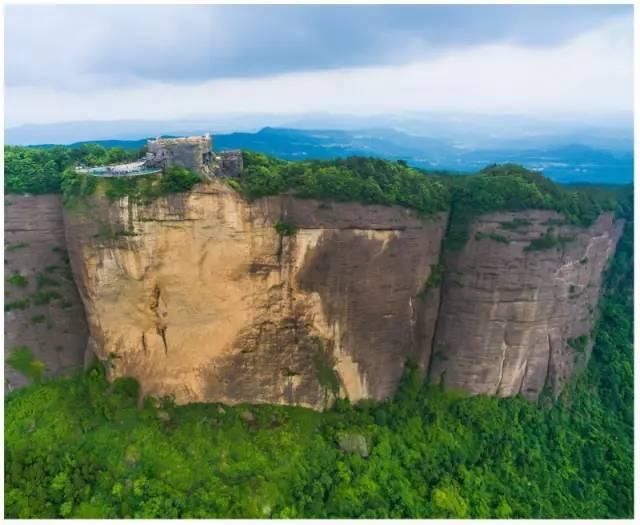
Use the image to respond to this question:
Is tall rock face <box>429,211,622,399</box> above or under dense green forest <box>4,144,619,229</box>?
under

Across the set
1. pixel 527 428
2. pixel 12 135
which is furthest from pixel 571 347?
pixel 12 135

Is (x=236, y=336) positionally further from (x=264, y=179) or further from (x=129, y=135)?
(x=129, y=135)

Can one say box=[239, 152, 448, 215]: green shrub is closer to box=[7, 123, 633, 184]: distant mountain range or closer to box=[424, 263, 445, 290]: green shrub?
box=[424, 263, 445, 290]: green shrub

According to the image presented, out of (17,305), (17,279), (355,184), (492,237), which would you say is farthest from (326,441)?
(17,279)

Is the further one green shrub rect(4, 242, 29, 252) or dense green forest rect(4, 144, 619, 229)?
green shrub rect(4, 242, 29, 252)

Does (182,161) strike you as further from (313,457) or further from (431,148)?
(431,148)

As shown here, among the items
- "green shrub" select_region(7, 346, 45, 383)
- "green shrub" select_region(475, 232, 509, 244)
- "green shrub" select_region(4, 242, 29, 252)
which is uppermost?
"green shrub" select_region(475, 232, 509, 244)

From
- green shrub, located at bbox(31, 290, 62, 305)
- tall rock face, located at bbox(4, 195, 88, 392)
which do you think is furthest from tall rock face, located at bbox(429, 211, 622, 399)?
green shrub, located at bbox(31, 290, 62, 305)
